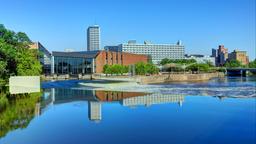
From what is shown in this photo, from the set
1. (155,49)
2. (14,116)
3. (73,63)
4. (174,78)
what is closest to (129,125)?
(14,116)

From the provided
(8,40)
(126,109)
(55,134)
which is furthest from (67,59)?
(55,134)

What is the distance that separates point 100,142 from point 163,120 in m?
5.45

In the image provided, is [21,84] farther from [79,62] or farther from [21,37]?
[79,62]

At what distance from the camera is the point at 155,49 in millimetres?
172500

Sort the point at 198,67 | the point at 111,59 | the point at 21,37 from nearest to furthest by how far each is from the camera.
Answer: the point at 21,37
the point at 111,59
the point at 198,67

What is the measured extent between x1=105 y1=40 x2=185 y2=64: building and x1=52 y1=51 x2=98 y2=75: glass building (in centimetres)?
6800

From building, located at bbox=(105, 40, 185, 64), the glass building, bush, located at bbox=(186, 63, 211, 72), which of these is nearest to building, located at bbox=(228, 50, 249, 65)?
building, located at bbox=(105, 40, 185, 64)

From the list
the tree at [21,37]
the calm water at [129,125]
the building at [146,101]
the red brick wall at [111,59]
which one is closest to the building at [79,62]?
the red brick wall at [111,59]

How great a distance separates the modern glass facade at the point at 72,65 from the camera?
300 feet

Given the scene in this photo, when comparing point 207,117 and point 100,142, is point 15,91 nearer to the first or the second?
point 207,117

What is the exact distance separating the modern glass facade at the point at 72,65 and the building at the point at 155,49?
6808cm

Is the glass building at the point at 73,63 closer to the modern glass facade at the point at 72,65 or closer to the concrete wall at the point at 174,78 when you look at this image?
the modern glass facade at the point at 72,65

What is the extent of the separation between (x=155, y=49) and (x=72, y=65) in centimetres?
8442

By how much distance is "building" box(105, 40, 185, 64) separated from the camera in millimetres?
163500
